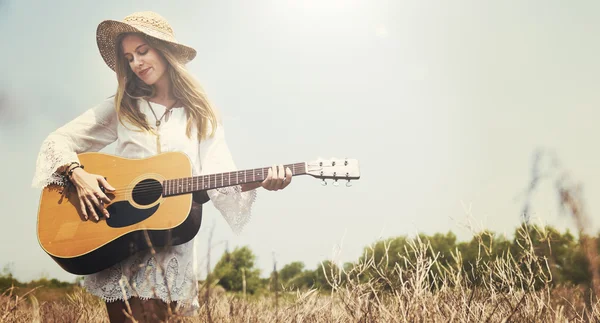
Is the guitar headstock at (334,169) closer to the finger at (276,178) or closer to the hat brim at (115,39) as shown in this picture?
the finger at (276,178)

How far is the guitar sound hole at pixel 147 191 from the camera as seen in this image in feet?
7.14

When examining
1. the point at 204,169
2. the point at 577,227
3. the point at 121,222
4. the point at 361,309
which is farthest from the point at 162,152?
the point at 577,227

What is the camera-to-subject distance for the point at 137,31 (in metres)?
2.62

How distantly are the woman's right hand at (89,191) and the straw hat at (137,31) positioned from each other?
0.82 metres

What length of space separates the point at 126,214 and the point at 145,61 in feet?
3.01

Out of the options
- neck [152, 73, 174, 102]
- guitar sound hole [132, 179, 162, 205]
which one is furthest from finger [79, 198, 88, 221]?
neck [152, 73, 174, 102]

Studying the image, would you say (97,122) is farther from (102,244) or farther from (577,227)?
(577,227)

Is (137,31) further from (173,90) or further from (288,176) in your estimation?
(288,176)

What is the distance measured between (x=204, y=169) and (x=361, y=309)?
143 centimetres

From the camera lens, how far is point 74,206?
7.30ft

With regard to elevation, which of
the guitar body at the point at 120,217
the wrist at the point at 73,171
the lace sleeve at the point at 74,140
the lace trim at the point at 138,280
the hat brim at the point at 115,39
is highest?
the hat brim at the point at 115,39

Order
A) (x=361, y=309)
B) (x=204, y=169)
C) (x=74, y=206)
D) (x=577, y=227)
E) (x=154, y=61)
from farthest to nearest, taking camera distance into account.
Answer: (x=154, y=61) → (x=204, y=169) → (x=74, y=206) → (x=361, y=309) → (x=577, y=227)

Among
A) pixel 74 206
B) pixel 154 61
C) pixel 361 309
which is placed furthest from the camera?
pixel 154 61

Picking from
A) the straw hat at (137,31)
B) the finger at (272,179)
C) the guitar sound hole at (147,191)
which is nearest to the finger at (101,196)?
the guitar sound hole at (147,191)
